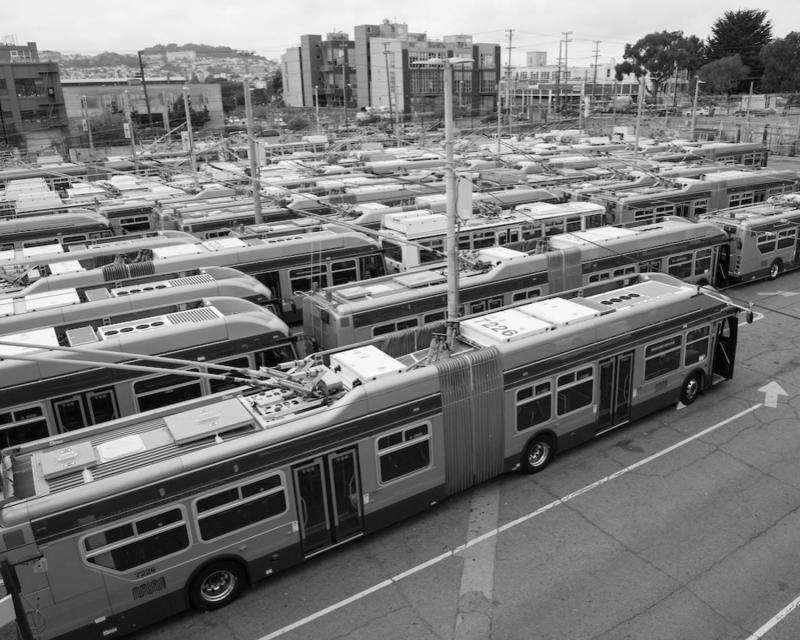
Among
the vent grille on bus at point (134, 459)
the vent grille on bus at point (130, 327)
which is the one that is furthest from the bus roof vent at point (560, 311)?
the vent grille on bus at point (130, 327)

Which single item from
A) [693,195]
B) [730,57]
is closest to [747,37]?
[730,57]

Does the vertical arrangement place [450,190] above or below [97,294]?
above

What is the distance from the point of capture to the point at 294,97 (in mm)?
152375

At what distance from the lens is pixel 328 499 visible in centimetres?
1025

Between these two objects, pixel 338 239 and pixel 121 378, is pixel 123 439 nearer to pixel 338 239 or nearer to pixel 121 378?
pixel 121 378

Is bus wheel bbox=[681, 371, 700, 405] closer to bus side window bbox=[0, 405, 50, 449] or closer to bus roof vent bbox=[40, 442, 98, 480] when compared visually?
bus roof vent bbox=[40, 442, 98, 480]

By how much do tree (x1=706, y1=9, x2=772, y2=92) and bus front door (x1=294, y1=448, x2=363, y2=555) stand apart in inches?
4347

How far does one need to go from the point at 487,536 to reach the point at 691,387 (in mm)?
7064

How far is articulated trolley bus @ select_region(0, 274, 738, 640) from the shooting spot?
8.35 meters

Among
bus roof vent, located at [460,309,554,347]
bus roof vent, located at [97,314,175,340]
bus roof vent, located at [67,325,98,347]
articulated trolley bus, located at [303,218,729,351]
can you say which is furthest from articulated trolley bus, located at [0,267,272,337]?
bus roof vent, located at [460,309,554,347]

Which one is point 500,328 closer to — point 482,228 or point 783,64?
point 482,228

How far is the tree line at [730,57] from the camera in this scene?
9044 cm

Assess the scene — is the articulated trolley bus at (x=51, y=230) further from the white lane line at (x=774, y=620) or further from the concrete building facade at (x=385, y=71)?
the concrete building facade at (x=385, y=71)

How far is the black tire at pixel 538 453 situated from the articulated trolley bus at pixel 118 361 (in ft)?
16.8
